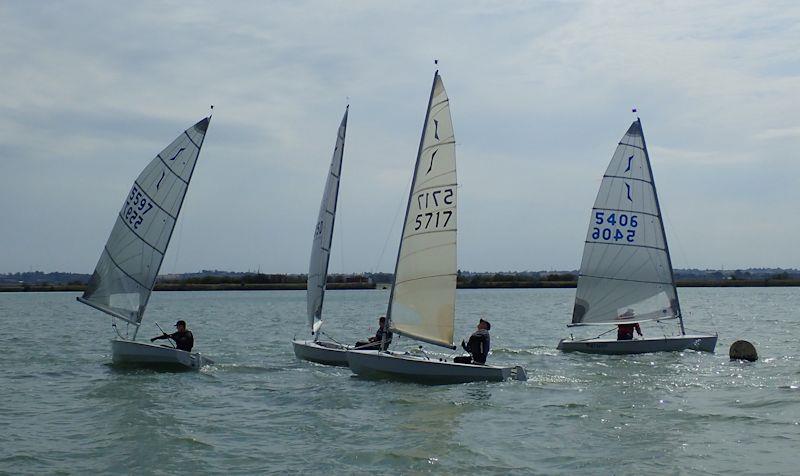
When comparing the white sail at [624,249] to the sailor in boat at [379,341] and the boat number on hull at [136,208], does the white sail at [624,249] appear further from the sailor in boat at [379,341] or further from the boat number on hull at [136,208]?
the boat number on hull at [136,208]

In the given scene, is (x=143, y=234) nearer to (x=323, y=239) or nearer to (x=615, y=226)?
(x=323, y=239)

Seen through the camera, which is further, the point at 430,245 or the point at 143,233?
the point at 143,233

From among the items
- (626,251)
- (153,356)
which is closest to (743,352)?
(626,251)

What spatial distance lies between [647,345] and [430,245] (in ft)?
28.8

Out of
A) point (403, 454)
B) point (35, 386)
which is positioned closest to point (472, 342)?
point (403, 454)

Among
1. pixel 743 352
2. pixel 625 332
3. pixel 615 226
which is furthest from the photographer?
pixel 615 226

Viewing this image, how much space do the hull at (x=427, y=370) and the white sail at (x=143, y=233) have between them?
6371 mm

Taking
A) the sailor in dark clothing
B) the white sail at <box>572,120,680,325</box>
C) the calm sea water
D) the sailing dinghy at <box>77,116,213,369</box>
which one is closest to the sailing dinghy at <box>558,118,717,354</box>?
the white sail at <box>572,120,680,325</box>

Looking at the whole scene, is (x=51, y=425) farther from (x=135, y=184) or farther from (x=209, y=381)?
(x=135, y=184)

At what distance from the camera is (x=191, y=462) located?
12102 millimetres

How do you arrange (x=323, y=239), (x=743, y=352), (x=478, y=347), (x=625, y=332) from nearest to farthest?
(x=478, y=347) < (x=743, y=352) < (x=323, y=239) < (x=625, y=332)

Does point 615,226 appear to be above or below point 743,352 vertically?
above

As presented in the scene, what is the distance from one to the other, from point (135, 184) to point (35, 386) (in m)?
5.28

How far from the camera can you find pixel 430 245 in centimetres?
1888
